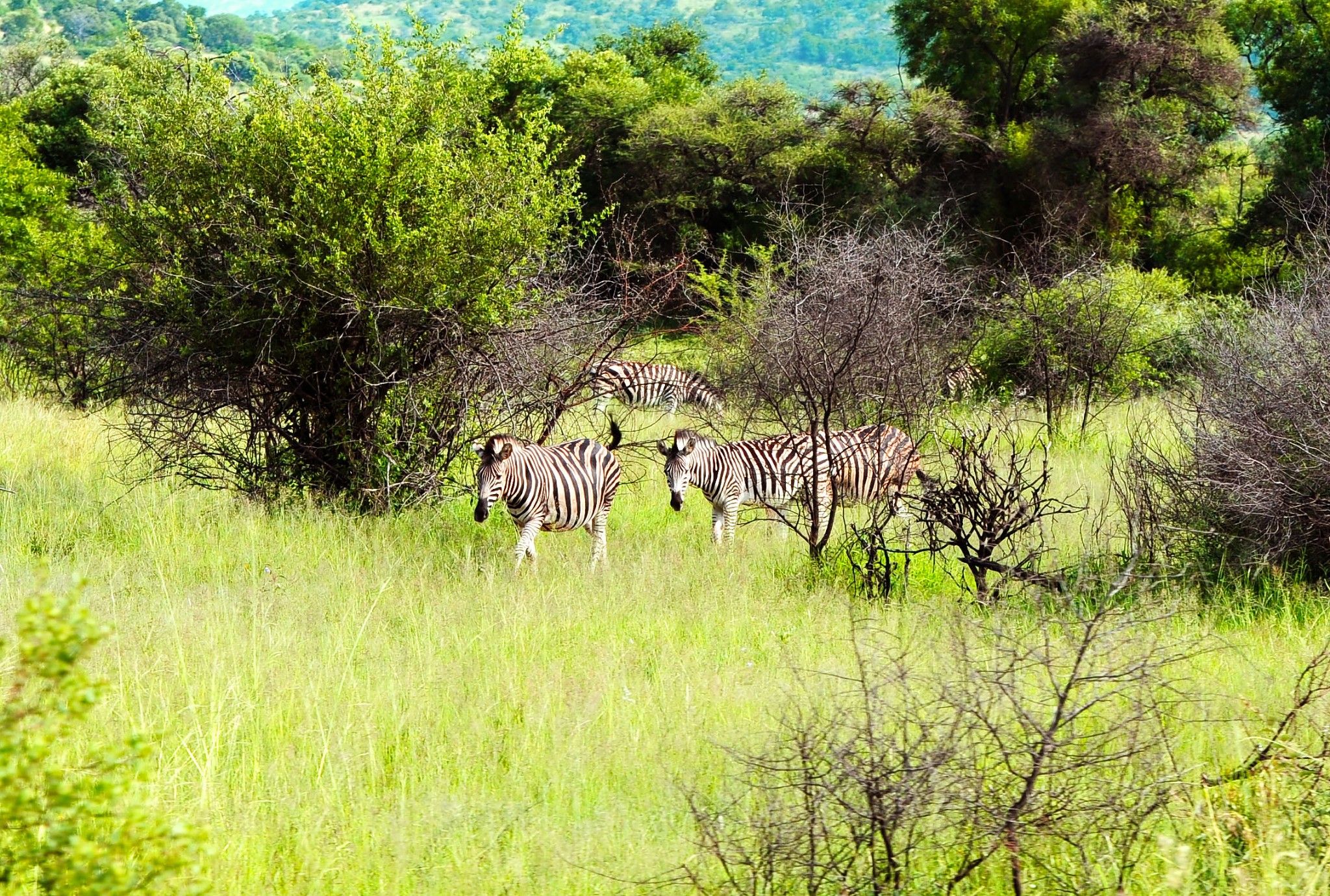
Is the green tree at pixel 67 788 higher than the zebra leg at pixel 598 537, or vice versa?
the green tree at pixel 67 788

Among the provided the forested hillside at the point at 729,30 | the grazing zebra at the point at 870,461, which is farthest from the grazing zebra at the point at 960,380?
the forested hillside at the point at 729,30

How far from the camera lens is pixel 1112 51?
2608 centimetres

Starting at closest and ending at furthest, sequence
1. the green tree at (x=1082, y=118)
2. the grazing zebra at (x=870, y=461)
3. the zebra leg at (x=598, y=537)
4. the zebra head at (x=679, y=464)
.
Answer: the zebra leg at (x=598, y=537) < the zebra head at (x=679, y=464) < the grazing zebra at (x=870, y=461) < the green tree at (x=1082, y=118)

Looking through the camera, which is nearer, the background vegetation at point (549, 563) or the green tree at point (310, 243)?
the background vegetation at point (549, 563)

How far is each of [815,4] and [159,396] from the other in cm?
16009

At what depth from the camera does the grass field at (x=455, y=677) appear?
14.3 ft

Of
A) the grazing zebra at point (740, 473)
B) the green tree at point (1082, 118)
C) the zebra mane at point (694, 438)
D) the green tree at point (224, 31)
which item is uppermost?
the green tree at point (224, 31)

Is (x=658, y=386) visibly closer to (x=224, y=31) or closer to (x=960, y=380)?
(x=960, y=380)

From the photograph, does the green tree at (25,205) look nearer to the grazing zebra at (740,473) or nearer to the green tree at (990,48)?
the grazing zebra at (740,473)

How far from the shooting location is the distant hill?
135 metres

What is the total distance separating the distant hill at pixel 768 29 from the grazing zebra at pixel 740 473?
4110 inches

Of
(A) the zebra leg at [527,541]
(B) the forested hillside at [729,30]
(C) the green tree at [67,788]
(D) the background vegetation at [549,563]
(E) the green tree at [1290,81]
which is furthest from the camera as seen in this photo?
(B) the forested hillside at [729,30]

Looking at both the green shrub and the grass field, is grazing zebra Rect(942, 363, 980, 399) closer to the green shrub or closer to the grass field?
the green shrub

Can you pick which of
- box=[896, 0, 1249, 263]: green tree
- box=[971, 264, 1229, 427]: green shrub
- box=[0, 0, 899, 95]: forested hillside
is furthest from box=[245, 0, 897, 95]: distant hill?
box=[971, 264, 1229, 427]: green shrub
